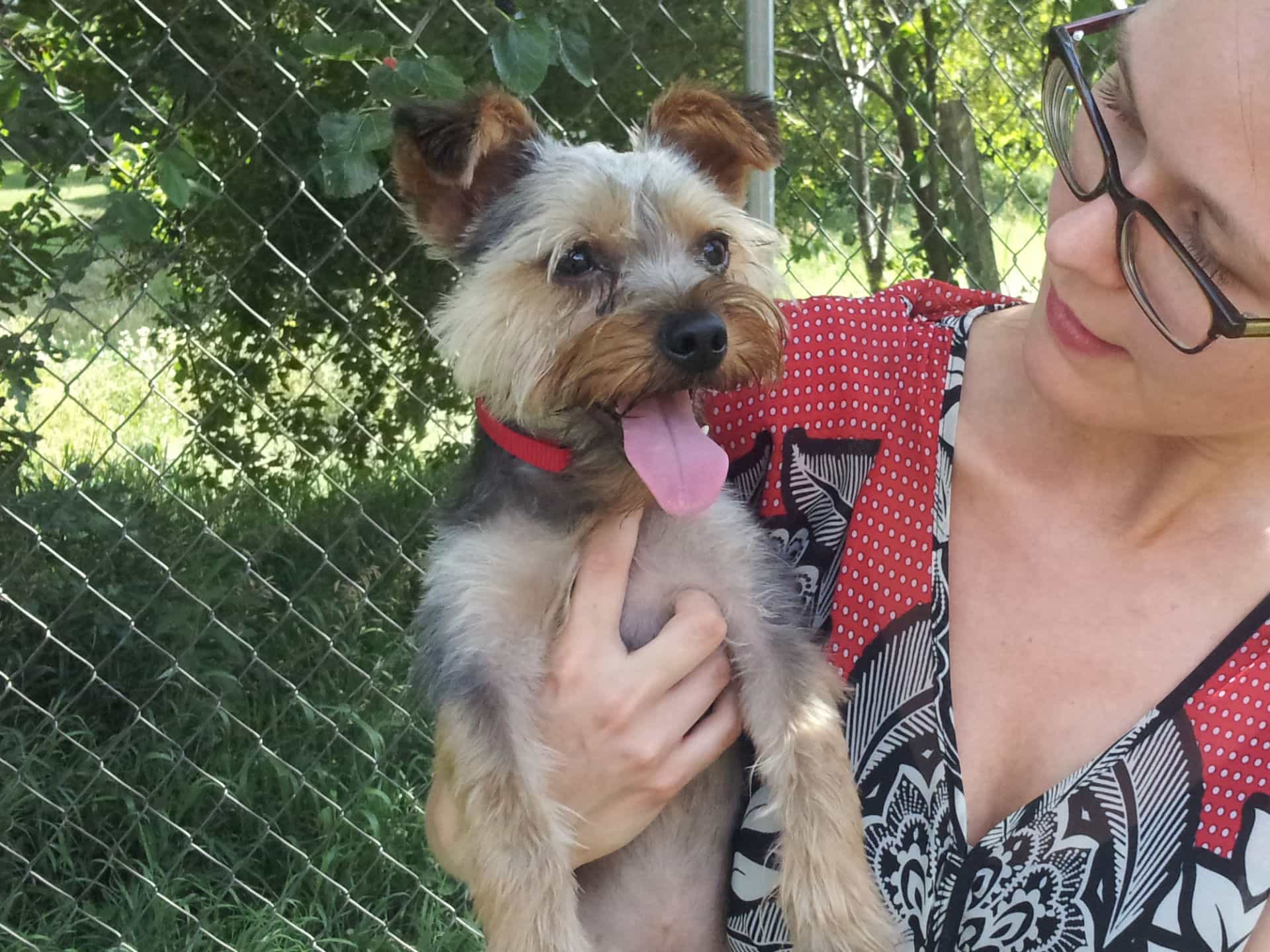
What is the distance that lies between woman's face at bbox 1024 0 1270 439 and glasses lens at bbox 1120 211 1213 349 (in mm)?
18

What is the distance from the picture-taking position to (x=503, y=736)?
2.14m

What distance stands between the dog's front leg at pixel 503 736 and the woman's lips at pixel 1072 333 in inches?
40.5

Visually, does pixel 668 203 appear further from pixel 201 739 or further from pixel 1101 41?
pixel 201 739

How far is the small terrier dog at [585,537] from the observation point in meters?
2.09

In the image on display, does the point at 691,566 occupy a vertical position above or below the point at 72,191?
above

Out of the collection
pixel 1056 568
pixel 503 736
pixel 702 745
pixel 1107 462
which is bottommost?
pixel 503 736

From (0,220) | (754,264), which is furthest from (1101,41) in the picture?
(0,220)

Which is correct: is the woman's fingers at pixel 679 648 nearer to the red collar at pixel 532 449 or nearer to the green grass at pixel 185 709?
the red collar at pixel 532 449

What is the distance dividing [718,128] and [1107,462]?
118 cm

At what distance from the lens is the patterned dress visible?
66.1 inches

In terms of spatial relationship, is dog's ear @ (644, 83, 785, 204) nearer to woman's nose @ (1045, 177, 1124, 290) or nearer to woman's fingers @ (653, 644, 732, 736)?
woman's nose @ (1045, 177, 1124, 290)

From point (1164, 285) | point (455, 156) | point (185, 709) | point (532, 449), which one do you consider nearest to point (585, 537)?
point (532, 449)

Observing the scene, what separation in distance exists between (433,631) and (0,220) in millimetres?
2118

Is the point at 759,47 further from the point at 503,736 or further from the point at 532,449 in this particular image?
Result: the point at 503,736
